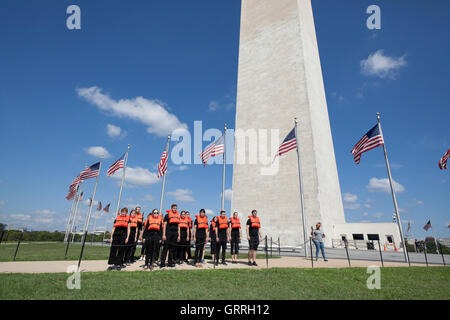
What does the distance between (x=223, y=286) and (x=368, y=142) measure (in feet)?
43.2

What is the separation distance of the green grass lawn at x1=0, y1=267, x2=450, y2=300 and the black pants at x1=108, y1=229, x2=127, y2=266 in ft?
4.44

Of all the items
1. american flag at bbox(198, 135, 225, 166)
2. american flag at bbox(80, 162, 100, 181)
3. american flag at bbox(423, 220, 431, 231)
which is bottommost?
american flag at bbox(423, 220, 431, 231)

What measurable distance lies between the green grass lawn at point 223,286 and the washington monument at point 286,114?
16.9 meters

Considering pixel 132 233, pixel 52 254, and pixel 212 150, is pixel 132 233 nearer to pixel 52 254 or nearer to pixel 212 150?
pixel 212 150

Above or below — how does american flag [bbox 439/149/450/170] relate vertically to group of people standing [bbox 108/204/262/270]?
above

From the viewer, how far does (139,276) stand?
6637 millimetres

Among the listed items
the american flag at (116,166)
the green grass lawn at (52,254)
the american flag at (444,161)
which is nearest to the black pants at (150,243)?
the green grass lawn at (52,254)

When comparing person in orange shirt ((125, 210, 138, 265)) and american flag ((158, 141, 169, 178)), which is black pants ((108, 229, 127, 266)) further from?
american flag ((158, 141, 169, 178))

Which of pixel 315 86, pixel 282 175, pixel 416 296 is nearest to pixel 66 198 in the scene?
pixel 282 175

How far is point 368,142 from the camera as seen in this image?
48.2ft

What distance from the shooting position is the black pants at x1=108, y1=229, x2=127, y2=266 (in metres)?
8.23

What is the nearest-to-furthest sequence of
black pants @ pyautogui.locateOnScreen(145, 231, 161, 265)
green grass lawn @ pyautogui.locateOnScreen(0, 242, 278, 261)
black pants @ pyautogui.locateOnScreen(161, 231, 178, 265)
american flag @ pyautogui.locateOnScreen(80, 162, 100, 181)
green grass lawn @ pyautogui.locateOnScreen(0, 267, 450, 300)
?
1. green grass lawn @ pyautogui.locateOnScreen(0, 267, 450, 300)
2. black pants @ pyautogui.locateOnScreen(145, 231, 161, 265)
3. black pants @ pyautogui.locateOnScreen(161, 231, 178, 265)
4. green grass lawn @ pyautogui.locateOnScreen(0, 242, 278, 261)
5. american flag @ pyautogui.locateOnScreen(80, 162, 100, 181)

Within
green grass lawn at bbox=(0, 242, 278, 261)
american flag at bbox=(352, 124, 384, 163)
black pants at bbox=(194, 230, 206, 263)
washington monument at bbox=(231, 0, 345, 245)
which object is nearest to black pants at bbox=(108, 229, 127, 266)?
black pants at bbox=(194, 230, 206, 263)
